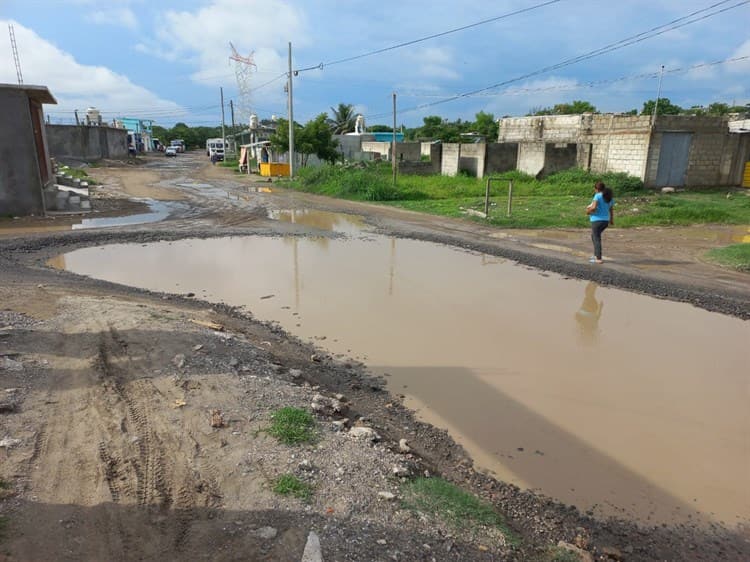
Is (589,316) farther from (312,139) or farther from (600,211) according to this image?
(312,139)

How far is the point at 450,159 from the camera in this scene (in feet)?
100.0

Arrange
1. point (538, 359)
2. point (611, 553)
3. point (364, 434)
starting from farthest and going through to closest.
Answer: point (538, 359)
point (364, 434)
point (611, 553)

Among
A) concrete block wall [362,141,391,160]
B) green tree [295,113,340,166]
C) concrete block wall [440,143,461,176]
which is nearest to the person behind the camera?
concrete block wall [440,143,461,176]

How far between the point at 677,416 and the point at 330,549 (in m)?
4.08

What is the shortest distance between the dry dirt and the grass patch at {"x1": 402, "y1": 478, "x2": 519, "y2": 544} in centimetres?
9

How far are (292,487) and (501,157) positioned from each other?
2802 cm

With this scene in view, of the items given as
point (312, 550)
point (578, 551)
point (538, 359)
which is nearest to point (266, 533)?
point (312, 550)

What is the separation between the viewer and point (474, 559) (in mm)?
2900

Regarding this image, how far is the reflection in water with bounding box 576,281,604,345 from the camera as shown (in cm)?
732

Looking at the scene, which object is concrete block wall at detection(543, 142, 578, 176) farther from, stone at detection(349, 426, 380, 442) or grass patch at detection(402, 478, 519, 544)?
grass patch at detection(402, 478, 519, 544)

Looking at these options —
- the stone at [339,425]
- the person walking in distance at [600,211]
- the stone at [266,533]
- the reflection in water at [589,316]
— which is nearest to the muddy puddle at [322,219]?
the person walking in distance at [600,211]

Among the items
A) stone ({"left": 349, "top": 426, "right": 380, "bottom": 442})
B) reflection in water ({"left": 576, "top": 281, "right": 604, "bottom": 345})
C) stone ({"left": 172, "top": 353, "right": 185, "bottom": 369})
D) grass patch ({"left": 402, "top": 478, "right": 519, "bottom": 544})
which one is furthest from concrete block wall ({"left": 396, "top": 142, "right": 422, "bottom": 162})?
grass patch ({"left": 402, "top": 478, "right": 519, "bottom": 544})

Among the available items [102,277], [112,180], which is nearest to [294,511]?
[102,277]

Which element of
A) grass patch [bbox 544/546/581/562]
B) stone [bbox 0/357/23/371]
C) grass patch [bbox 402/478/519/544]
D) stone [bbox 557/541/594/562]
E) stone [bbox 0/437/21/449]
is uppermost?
stone [bbox 0/357/23/371]
